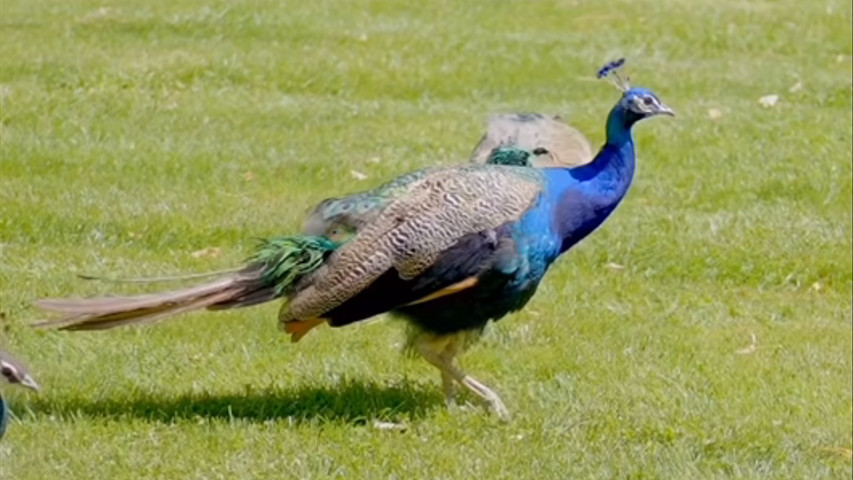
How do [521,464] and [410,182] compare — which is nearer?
[521,464]

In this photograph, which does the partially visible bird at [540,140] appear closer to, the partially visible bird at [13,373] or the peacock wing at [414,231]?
the peacock wing at [414,231]

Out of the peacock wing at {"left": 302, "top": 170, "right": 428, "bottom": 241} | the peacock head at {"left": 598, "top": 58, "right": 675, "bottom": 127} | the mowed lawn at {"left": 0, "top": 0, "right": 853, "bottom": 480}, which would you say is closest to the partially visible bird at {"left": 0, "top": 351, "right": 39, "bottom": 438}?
the mowed lawn at {"left": 0, "top": 0, "right": 853, "bottom": 480}

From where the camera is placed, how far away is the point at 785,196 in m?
9.68

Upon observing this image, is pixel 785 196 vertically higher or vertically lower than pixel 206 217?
lower

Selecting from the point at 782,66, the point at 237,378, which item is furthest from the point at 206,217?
the point at 782,66

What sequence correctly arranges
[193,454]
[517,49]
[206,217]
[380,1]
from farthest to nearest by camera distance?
[380,1] → [517,49] → [206,217] → [193,454]

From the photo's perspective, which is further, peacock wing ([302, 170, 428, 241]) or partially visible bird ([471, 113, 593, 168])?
partially visible bird ([471, 113, 593, 168])

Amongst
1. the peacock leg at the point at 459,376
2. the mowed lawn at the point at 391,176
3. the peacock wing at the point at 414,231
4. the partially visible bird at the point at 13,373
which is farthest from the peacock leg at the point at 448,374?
the partially visible bird at the point at 13,373

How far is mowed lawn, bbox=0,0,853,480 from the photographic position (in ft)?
19.3

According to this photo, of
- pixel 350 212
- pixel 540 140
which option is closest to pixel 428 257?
pixel 350 212

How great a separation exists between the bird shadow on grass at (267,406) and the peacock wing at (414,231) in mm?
325

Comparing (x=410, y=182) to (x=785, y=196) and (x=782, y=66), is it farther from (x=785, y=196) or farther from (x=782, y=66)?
(x=782, y=66)

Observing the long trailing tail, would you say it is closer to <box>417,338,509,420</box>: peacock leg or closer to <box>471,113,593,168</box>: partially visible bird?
<box>417,338,509,420</box>: peacock leg

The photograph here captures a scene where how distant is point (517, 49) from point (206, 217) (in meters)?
4.87
